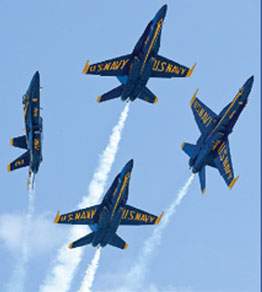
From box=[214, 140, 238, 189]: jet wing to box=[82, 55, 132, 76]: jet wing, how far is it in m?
18.5

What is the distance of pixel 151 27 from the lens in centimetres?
19462

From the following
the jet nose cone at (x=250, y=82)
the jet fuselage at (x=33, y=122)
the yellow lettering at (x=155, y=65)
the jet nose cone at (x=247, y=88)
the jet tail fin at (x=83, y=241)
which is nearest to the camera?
the jet fuselage at (x=33, y=122)

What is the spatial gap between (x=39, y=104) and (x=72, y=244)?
851 inches

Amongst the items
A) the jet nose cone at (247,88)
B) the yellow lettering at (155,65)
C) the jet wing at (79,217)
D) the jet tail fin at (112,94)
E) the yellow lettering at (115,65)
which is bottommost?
the jet wing at (79,217)

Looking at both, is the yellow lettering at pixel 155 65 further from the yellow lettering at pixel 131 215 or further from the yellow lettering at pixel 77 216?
the yellow lettering at pixel 77 216

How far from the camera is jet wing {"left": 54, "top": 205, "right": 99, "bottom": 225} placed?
193m

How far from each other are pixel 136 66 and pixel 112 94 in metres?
6.78

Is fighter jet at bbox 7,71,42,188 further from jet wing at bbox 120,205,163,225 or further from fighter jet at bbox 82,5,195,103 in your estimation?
jet wing at bbox 120,205,163,225

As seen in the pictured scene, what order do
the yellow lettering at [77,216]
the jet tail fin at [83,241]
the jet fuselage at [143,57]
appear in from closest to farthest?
the jet tail fin at [83,241] < the yellow lettering at [77,216] < the jet fuselage at [143,57]

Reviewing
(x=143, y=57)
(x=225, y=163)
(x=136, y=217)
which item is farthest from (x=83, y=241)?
(x=143, y=57)

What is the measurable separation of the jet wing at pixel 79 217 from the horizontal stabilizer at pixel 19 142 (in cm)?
1276

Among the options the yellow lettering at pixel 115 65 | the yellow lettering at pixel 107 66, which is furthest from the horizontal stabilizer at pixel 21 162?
the yellow lettering at pixel 115 65

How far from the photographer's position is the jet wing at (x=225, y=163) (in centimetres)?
19625

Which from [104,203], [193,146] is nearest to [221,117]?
[193,146]
